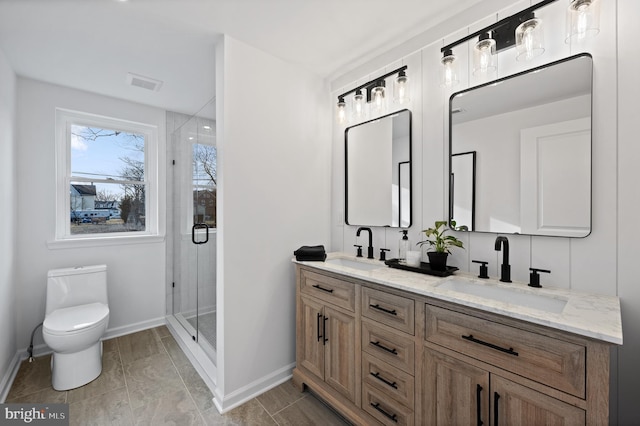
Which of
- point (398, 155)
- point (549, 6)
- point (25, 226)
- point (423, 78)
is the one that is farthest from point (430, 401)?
point (25, 226)

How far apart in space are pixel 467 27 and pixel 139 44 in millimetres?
2177

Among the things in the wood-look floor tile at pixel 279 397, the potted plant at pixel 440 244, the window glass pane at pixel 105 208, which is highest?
the window glass pane at pixel 105 208

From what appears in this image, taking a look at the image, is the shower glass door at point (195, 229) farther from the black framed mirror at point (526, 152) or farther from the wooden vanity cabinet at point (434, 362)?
the black framed mirror at point (526, 152)

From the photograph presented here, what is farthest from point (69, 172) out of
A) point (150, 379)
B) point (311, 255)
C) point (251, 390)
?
point (251, 390)

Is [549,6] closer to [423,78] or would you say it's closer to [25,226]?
[423,78]

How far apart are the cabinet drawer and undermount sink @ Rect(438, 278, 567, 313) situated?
0.22 metres

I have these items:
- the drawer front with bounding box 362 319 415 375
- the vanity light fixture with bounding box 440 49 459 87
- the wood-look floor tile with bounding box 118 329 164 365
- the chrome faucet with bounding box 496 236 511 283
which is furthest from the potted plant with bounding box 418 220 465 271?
the wood-look floor tile with bounding box 118 329 164 365

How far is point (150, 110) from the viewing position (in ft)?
10.2

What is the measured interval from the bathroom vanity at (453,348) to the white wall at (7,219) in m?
2.20

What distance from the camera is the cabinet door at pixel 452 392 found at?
3.79 feet

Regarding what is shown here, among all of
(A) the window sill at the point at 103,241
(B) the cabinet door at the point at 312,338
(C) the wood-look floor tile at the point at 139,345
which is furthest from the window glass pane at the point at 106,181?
(B) the cabinet door at the point at 312,338

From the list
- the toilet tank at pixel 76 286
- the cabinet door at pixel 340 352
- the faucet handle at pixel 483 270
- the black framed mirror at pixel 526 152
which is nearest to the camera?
the black framed mirror at pixel 526 152

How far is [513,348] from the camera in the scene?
108 centimetres

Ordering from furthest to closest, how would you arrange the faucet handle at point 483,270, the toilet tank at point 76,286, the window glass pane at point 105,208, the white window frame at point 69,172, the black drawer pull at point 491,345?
the window glass pane at point 105,208 → the white window frame at point 69,172 → the toilet tank at point 76,286 → the faucet handle at point 483,270 → the black drawer pull at point 491,345
